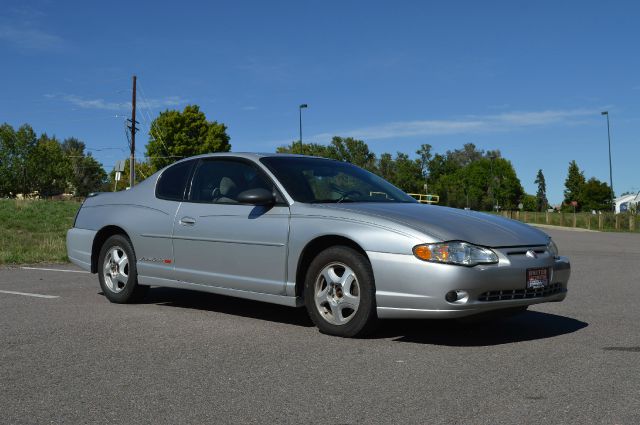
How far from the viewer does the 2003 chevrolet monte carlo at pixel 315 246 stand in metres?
5.15

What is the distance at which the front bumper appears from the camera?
505cm

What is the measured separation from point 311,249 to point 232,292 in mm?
922

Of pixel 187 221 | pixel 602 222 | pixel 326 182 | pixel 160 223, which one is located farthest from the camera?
pixel 602 222

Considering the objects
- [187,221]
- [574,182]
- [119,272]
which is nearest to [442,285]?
[187,221]

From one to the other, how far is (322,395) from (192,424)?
2.61 ft

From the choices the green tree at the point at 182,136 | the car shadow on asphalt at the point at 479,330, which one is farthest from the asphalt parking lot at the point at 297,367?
the green tree at the point at 182,136

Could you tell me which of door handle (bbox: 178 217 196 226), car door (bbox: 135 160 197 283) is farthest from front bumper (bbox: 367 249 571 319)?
car door (bbox: 135 160 197 283)

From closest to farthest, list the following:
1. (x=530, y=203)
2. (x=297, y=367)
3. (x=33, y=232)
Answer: (x=297, y=367) < (x=33, y=232) < (x=530, y=203)

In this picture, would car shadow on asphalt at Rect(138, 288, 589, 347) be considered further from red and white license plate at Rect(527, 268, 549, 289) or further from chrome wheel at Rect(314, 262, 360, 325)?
red and white license plate at Rect(527, 268, 549, 289)

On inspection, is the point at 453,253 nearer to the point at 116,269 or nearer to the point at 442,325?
the point at 442,325

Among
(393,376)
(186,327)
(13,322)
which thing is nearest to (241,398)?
(393,376)

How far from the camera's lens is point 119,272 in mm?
7395

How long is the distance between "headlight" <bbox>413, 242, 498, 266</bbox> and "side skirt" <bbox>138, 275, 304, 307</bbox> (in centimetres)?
124

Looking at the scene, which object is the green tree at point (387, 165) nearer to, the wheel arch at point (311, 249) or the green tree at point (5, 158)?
the green tree at point (5, 158)
